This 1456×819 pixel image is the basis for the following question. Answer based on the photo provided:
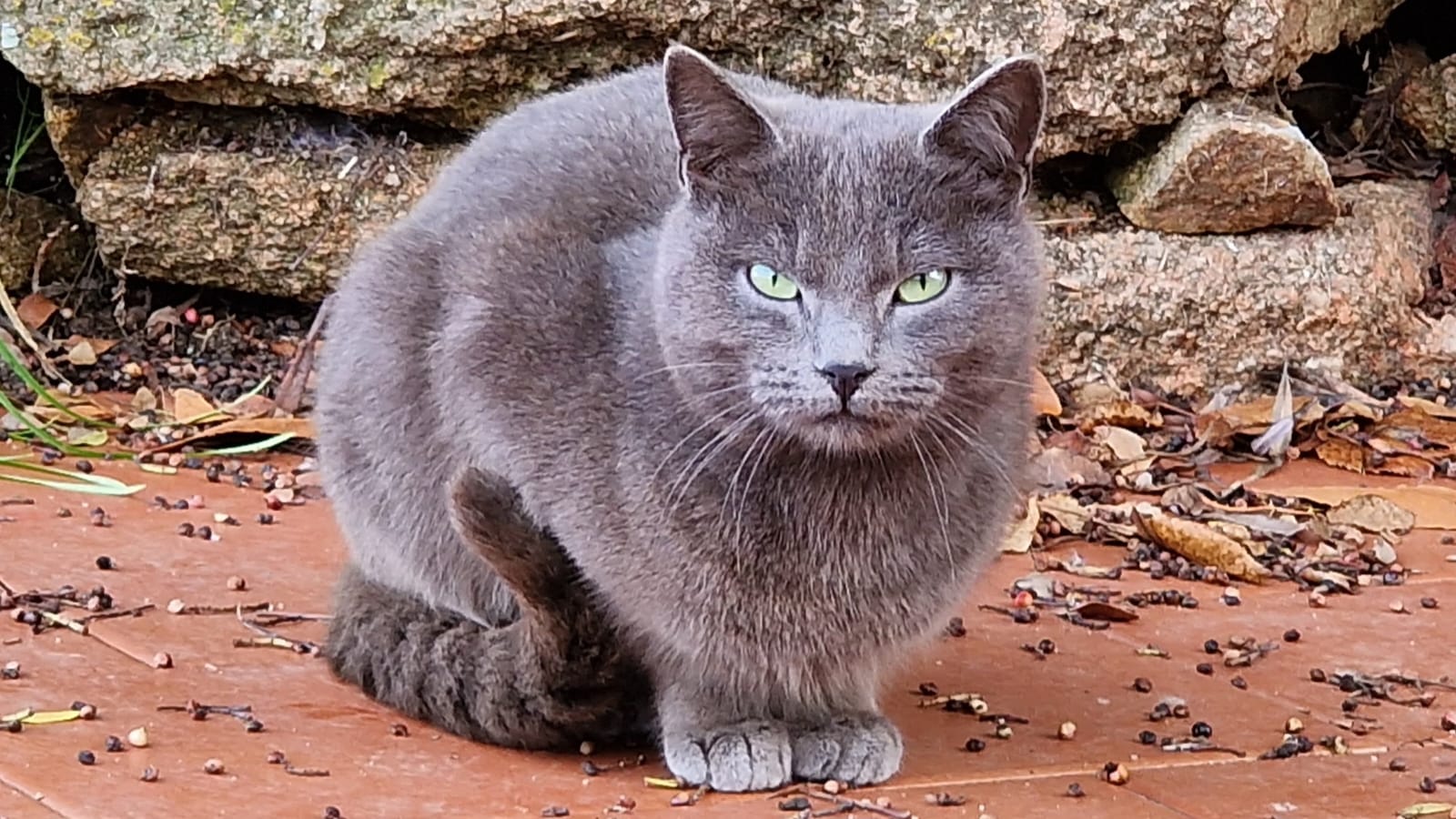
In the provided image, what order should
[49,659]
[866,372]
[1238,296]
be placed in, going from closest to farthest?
[866,372]
[49,659]
[1238,296]

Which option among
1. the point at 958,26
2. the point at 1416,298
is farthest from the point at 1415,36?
the point at 958,26

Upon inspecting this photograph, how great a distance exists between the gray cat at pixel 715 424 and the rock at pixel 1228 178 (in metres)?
→ 1.53

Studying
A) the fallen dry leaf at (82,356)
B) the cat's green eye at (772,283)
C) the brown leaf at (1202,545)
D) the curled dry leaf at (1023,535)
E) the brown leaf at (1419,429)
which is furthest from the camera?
the fallen dry leaf at (82,356)

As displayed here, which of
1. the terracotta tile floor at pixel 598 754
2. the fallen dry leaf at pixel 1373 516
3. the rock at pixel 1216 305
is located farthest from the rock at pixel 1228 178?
the terracotta tile floor at pixel 598 754

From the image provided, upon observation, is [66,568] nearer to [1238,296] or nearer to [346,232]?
[346,232]

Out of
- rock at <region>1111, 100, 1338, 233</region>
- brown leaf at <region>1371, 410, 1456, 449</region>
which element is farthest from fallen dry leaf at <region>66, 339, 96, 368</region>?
brown leaf at <region>1371, 410, 1456, 449</region>

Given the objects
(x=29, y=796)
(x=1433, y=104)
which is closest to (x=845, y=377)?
(x=29, y=796)

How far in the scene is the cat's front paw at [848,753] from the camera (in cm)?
209

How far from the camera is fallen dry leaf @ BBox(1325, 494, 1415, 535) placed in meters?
3.21

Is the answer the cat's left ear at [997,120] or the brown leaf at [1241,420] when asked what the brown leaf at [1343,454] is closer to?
the brown leaf at [1241,420]

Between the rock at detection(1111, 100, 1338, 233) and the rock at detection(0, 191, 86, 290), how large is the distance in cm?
205

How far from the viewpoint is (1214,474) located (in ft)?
11.5

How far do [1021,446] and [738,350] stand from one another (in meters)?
0.46

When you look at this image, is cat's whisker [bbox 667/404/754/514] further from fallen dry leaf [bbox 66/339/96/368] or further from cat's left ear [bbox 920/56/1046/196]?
fallen dry leaf [bbox 66/339/96/368]
